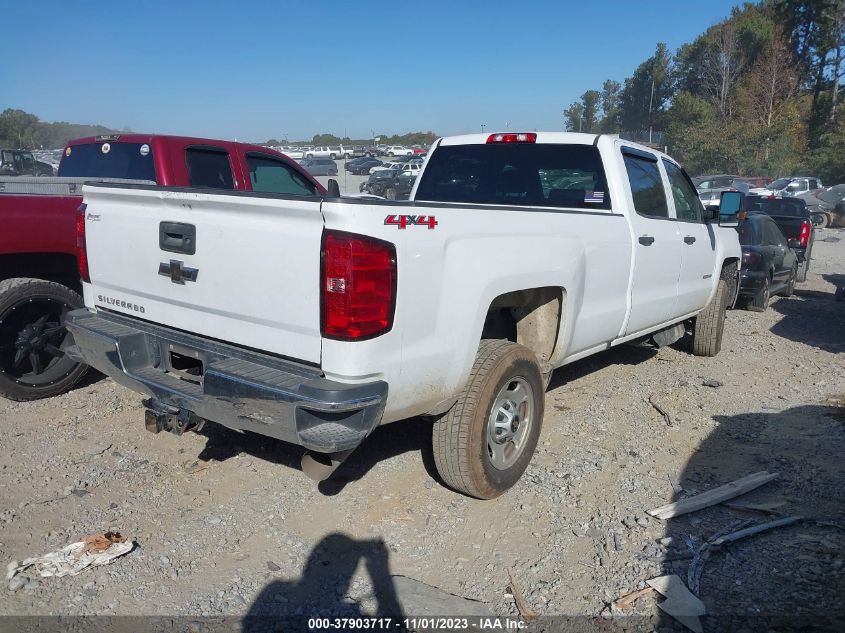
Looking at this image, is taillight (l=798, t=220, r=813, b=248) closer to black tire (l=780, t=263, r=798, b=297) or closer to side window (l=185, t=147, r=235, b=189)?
black tire (l=780, t=263, r=798, b=297)

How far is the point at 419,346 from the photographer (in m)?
3.02

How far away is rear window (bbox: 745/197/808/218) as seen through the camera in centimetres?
1305

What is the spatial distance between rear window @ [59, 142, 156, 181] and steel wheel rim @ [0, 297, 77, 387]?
1.45 m

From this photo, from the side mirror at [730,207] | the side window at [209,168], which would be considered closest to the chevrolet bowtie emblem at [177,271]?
the side window at [209,168]

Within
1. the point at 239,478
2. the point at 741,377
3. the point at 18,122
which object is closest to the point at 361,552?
the point at 239,478

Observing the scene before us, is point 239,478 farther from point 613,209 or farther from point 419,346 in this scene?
point 613,209

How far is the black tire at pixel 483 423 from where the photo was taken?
348 centimetres

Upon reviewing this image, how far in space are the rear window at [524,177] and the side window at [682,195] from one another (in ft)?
3.94

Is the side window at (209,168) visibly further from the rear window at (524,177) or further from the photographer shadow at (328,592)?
the photographer shadow at (328,592)

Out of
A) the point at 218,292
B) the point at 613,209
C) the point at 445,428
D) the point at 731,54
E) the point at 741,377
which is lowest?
the point at 741,377

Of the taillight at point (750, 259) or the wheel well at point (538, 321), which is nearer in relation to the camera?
the wheel well at point (538, 321)

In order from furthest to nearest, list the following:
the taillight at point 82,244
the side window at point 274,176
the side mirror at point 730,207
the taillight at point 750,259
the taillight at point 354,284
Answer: the taillight at point 750,259
the side window at point 274,176
the side mirror at point 730,207
the taillight at point 82,244
the taillight at point 354,284

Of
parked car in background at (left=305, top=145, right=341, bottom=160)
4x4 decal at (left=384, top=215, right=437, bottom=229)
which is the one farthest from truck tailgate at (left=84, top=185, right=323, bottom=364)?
parked car in background at (left=305, top=145, right=341, bottom=160)

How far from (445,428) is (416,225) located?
3.80ft
